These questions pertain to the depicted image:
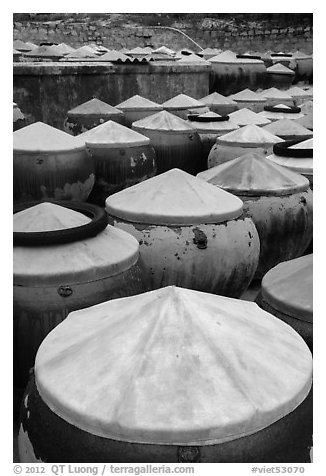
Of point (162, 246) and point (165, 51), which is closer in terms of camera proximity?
point (162, 246)

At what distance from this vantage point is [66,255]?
3760 mm

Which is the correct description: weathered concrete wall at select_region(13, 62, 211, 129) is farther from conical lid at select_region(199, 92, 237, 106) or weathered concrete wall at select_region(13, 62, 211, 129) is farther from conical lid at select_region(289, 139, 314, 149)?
conical lid at select_region(289, 139, 314, 149)

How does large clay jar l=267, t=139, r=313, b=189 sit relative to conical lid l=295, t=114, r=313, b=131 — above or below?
below

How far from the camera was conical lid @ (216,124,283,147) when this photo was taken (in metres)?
8.25

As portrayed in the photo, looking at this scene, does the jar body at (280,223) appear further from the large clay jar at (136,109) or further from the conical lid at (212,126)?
the large clay jar at (136,109)

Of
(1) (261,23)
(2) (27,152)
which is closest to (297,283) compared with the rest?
(2) (27,152)

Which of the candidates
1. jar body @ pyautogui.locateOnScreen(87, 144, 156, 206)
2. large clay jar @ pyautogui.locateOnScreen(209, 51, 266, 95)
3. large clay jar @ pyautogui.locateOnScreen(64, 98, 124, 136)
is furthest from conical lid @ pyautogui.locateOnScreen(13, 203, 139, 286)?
large clay jar @ pyautogui.locateOnScreen(209, 51, 266, 95)

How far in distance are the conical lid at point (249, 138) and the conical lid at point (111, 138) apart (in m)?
1.41

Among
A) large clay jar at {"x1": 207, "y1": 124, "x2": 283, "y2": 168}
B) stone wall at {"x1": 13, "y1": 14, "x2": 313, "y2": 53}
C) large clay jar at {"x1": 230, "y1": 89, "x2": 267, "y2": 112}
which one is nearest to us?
large clay jar at {"x1": 207, "y1": 124, "x2": 283, "y2": 168}

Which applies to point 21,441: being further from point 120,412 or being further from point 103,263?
point 103,263

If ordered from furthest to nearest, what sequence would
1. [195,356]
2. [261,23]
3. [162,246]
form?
[261,23], [162,246], [195,356]

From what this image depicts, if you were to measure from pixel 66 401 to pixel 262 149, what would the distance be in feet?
21.2

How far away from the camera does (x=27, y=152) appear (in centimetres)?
602

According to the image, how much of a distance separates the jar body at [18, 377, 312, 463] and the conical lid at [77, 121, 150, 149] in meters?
5.17
